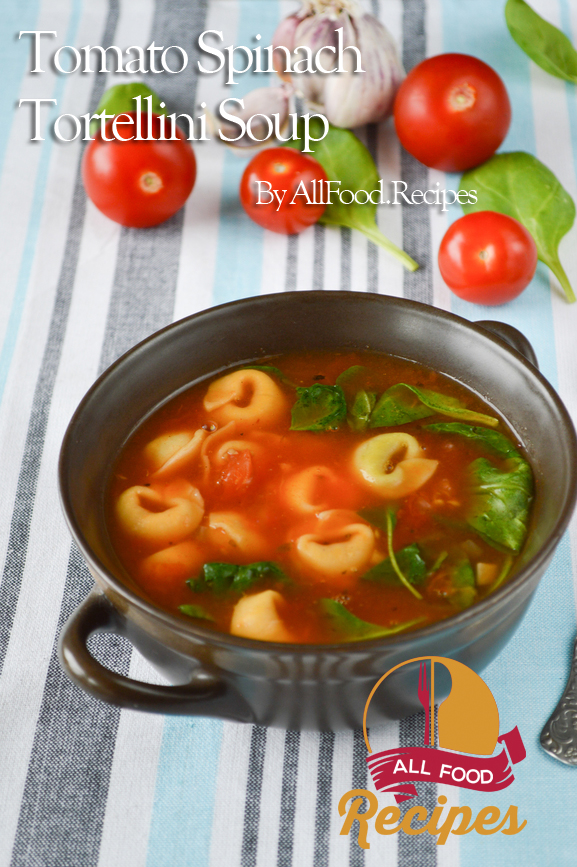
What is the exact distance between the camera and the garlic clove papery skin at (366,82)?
3.66 meters

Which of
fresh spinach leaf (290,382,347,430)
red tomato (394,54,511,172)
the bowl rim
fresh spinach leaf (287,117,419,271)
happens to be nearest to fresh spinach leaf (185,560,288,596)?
the bowl rim

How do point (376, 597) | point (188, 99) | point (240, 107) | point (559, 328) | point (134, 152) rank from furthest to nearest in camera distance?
point (188, 99) < point (240, 107) < point (134, 152) < point (559, 328) < point (376, 597)

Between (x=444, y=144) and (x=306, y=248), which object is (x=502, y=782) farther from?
(x=444, y=144)

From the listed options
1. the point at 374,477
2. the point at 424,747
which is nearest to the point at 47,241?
the point at 374,477

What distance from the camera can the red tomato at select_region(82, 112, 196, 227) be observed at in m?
3.50

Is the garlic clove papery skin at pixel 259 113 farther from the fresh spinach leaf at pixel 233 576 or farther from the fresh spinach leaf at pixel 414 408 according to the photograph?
the fresh spinach leaf at pixel 233 576

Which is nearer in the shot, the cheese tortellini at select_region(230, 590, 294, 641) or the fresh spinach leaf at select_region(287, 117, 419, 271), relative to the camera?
the cheese tortellini at select_region(230, 590, 294, 641)

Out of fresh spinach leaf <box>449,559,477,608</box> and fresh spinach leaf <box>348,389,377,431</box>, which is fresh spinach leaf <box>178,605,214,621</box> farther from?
fresh spinach leaf <box>348,389,377,431</box>

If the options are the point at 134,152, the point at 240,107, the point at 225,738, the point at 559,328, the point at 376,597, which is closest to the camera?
the point at 376,597

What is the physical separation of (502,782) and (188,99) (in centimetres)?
341

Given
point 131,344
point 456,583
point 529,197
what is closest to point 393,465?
point 456,583

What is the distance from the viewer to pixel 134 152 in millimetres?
3510

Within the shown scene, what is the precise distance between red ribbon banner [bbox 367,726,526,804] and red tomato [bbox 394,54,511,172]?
2540 millimetres

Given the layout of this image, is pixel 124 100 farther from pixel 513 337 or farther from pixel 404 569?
pixel 404 569
